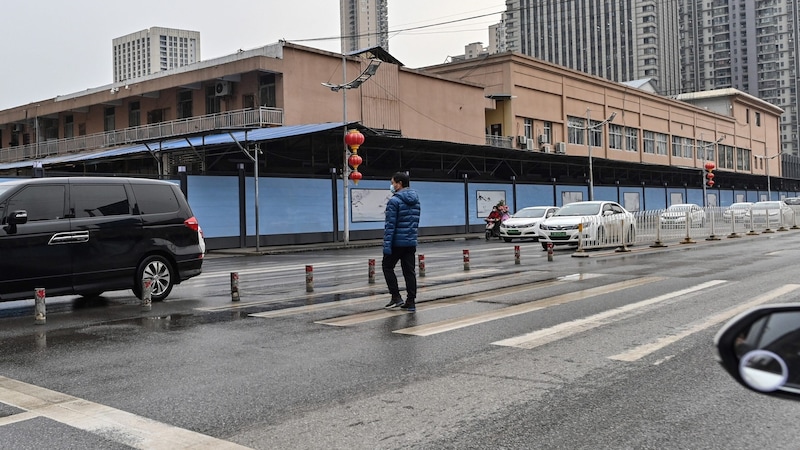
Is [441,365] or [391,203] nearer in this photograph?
[441,365]

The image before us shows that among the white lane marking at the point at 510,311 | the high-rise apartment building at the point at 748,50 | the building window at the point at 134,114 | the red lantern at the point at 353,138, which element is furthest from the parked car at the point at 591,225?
the high-rise apartment building at the point at 748,50

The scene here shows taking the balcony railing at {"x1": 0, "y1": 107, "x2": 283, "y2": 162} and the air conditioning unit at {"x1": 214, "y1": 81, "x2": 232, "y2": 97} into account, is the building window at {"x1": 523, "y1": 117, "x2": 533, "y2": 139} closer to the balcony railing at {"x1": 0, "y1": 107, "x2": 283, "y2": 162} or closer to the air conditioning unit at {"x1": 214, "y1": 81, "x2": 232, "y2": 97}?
the balcony railing at {"x1": 0, "y1": 107, "x2": 283, "y2": 162}

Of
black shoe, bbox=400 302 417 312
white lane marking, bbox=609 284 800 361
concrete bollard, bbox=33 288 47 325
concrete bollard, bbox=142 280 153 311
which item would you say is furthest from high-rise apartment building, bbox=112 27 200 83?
white lane marking, bbox=609 284 800 361

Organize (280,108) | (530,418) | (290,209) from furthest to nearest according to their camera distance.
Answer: (280,108) → (290,209) → (530,418)

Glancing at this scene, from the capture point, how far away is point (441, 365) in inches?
246

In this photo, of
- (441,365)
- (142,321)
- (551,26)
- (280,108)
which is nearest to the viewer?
(441,365)

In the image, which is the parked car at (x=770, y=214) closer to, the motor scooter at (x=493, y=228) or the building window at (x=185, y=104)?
the motor scooter at (x=493, y=228)

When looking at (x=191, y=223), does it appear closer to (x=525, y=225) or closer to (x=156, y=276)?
(x=156, y=276)

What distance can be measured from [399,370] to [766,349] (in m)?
4.48

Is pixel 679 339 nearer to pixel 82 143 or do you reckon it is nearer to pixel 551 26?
pixel 82 143

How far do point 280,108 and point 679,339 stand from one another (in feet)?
109

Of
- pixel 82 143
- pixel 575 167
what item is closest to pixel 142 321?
pixel 82 143

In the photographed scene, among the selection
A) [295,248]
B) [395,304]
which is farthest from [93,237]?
[295,248]

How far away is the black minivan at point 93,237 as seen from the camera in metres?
9.60
